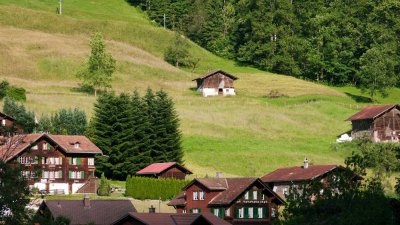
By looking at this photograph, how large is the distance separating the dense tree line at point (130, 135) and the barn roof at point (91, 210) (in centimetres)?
3126

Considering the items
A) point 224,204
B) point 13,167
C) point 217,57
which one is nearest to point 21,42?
point 217,57

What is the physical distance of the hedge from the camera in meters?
94.6

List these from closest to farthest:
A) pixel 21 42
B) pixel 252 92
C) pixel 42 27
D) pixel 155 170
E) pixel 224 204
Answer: pixel 224 204 < pixel 155 170 < pixel 252 92 < pixel 21 42 < pixel 42 27

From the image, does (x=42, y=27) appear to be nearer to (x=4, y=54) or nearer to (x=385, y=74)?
(x=4, y=54)

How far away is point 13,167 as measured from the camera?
45.1 metres

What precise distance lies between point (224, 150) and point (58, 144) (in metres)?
21.9

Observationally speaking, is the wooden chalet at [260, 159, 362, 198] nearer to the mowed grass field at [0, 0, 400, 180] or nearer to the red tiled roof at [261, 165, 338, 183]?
the red tiled roof at [261, 165, 338, 183]

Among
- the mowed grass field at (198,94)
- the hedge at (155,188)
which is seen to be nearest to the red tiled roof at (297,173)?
the mowed grass field at (198,94)

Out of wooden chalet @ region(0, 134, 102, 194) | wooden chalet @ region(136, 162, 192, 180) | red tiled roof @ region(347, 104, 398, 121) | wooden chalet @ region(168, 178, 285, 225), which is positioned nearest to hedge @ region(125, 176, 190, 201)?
wooden chalet @ region(136, 162, 192, 180)

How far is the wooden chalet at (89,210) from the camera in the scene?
70.8 meters

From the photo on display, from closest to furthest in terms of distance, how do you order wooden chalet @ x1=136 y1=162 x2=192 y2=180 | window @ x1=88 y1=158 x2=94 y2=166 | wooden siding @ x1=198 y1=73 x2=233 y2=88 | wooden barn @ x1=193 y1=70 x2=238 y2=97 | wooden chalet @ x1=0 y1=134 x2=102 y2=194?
1. wooden chalet @ x1=136 y1=162 x2=192 y2=180
2. wooden chalet @ x1=0 y1=134 x2=102 y2=194
3. window @ x1=88 y1=158 x2=94 y2=166
4. wooden barn @ x1=193 y1=70 x2=238 y2=97
5. wooden siding @ x1=198 y1=73 x2=233 y2=88

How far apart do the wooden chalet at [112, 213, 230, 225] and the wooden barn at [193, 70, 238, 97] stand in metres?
96.2

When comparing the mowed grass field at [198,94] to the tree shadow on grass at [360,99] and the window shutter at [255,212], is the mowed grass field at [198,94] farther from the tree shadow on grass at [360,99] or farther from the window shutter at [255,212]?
the window shutter at [255,212]

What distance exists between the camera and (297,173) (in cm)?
9544
